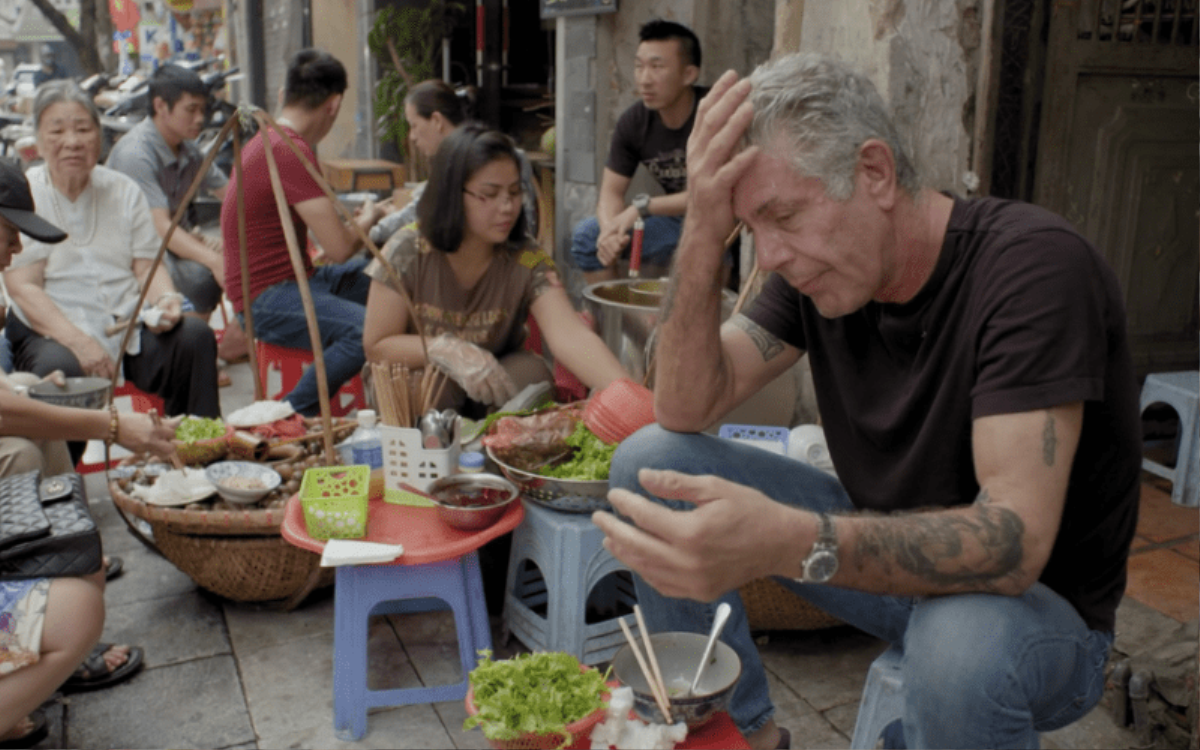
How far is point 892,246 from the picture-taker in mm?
1885

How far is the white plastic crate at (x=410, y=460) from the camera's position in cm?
288

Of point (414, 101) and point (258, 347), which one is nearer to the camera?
point (258, 347)

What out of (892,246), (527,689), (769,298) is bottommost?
(527,689)

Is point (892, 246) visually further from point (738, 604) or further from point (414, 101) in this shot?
point (414, 101)

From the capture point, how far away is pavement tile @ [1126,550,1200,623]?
3262 millimetres

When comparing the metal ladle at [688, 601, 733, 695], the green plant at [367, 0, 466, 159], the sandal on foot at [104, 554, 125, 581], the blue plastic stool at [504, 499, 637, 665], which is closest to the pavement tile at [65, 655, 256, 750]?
the sandal on foot at [104, 554, 125, 581]

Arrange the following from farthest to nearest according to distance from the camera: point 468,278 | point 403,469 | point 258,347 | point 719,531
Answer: point 258,347
point 468,278
point 403,469
point 719,531

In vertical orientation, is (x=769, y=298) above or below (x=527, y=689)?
above

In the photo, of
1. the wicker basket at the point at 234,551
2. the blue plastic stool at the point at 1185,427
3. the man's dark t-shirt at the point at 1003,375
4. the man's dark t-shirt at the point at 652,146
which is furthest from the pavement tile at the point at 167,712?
the blue plastic stool at the point at 1185,427

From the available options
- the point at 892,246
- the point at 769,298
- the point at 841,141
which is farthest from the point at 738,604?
the point at 841,141

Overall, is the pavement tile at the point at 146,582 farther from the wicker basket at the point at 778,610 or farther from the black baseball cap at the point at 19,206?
the wicker basket at the point at 778,610

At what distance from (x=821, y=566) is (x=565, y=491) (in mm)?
1299

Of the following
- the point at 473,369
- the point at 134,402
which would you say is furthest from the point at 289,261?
the point at 473,369

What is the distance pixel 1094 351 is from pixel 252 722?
2316 millimetres
